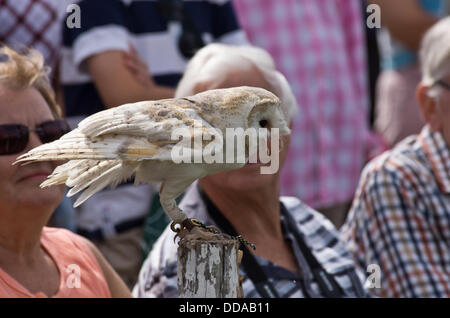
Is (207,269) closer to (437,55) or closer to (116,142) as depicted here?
(116,142)

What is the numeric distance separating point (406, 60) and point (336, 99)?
73 centimetres

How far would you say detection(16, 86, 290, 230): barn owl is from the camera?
1829 millimetres

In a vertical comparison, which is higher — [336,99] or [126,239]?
[336,99]

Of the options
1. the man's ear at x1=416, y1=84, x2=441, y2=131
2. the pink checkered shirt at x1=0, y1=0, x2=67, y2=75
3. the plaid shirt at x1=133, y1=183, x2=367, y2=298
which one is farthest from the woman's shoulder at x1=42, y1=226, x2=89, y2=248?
the man's ear at x1=416, y1=84, x2=441, y2=131

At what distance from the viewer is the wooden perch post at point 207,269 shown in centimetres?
183

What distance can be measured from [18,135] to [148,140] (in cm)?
60

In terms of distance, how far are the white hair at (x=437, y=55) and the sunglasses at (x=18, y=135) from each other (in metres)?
1.83

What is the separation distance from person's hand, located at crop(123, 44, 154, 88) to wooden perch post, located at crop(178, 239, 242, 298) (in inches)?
69.0

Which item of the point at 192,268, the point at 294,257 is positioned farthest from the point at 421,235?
the point at 192,268

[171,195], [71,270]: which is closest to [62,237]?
[71,270]

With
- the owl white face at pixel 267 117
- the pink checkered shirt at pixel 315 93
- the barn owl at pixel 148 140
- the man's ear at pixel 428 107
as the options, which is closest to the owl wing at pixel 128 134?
the barn owl at pixel 148 140

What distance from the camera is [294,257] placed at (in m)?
2.75

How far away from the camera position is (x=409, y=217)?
10.4 ft
